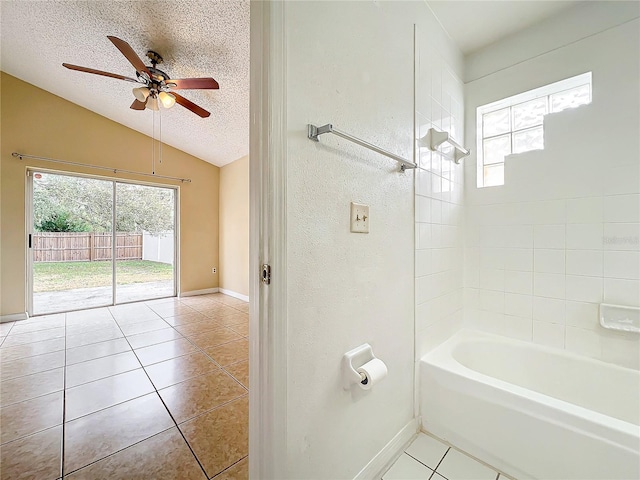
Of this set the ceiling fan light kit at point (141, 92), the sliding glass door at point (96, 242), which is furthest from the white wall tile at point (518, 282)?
the sliding glass door at point (96, 242)

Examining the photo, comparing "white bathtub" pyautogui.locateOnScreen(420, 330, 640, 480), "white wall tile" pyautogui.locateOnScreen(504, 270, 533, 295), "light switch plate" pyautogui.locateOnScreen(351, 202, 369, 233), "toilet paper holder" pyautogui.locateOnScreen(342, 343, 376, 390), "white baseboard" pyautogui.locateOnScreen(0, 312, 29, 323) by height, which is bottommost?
"white baseboard" pyautogui.locateOnScreen(0, 312, 29, 323)

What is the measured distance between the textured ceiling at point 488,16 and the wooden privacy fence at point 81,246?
486cm

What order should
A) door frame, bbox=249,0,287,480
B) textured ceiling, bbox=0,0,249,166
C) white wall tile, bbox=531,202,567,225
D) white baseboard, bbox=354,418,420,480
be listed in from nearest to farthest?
door frame, bbox=249,0,287,480
white baseboard, bbox=354,418,420,480
white wall tile, bbox=531,202,567,225
textured ceiling, bbox=0,0,249,166

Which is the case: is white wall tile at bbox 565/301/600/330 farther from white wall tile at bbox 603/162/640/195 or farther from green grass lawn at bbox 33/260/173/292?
green grass lawn at bbox 33/260/173/292

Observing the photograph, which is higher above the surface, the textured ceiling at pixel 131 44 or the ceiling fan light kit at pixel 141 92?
the textured ceiling at pixel 131 44

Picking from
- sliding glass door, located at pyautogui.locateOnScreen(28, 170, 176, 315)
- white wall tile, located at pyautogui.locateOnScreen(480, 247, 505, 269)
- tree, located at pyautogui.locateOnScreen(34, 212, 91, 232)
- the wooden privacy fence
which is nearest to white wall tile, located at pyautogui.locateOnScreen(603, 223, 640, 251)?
white wall tile, located at pyautogui.locateOnScreen(480, 247, 505, 269)

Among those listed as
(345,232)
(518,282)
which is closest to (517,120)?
(518,282)

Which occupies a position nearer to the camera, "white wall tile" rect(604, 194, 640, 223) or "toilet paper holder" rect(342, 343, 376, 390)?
"toilet paper holder" rect(342, 343, 376, 390)

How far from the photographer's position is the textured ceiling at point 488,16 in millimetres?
1576

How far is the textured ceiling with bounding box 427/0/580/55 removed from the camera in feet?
5.17

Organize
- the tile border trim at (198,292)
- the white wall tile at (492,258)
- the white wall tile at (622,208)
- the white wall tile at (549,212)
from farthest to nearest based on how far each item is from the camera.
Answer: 1. the tile border trim at (198,292)
2. the white wall tile at (492,258)
3. the white wall tile at (549,212)
4. the white wall tile at (622,208)

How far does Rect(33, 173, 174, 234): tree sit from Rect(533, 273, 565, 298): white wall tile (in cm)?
515

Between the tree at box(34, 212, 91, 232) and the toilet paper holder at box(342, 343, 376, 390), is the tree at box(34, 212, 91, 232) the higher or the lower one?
the higher one

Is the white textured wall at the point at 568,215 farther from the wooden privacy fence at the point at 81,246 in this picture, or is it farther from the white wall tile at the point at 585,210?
the wooden privacy fence at the point at 81,246
